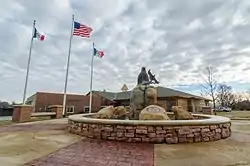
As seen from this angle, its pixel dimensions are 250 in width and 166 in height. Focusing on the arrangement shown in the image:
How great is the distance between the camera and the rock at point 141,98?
935cm

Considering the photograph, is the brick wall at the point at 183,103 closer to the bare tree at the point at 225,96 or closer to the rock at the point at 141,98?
the rock at the point at 141,98

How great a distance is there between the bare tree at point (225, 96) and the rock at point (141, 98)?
154 ft

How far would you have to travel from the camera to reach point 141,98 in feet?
31.3

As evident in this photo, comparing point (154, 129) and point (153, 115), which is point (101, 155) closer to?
point (154, 129)

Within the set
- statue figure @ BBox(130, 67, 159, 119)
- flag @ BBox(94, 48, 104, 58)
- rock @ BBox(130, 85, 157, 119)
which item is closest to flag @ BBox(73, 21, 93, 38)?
flag @ BBox(94, 48, 104, 58)

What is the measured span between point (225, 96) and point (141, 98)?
5065 cm

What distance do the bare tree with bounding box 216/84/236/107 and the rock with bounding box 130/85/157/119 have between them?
46.9 meters

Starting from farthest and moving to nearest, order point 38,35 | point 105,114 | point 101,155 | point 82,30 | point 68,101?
point 68,101 → point 82,30 → point 38,35 → point 105,114 → point 101,155

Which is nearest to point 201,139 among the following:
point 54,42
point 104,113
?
point 104,113

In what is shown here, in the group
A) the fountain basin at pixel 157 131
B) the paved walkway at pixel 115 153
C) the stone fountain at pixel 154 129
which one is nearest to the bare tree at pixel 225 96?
the stone fountain at pixel 154 129

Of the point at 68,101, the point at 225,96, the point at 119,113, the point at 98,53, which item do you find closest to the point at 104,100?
the point at 68,101

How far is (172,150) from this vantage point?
5.34 metres

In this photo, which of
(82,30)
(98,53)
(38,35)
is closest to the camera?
(38,35)

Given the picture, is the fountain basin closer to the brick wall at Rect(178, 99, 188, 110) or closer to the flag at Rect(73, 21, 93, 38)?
the flag at Rect(73, 21, 93, 38)
